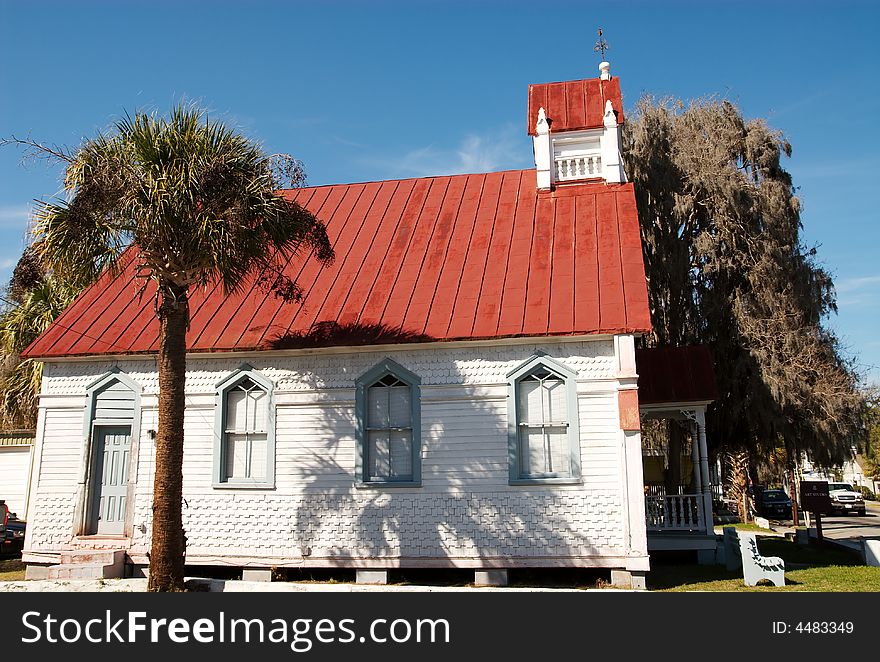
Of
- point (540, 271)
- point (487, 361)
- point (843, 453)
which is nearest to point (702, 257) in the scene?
point (843, 453)

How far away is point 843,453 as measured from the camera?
80.8 ft

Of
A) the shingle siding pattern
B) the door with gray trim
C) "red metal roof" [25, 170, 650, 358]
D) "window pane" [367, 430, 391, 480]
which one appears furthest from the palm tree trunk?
the door with gray trim

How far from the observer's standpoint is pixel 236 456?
1508 cm

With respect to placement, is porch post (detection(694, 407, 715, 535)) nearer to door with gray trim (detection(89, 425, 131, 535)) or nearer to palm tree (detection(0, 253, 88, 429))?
door with gray trim (detection(89, 425, 131, 535))

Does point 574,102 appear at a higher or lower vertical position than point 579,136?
higher

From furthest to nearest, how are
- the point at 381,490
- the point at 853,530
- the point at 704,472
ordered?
the point at 853,530
the point at 704,472
the point at 381,490

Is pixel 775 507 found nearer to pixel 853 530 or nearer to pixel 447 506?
pixel 853 530

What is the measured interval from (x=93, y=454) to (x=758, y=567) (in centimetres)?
1300

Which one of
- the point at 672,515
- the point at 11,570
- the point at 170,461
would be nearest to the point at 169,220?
the point at 170,461

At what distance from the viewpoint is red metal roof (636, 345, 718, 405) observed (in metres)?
16.5

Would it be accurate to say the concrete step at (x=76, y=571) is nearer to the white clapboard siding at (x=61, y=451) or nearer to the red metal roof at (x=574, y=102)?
the white clapboard siding at (x=61, y=451)

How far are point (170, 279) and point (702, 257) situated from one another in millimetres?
19301

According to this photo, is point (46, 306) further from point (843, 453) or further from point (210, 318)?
point (843, 453)
